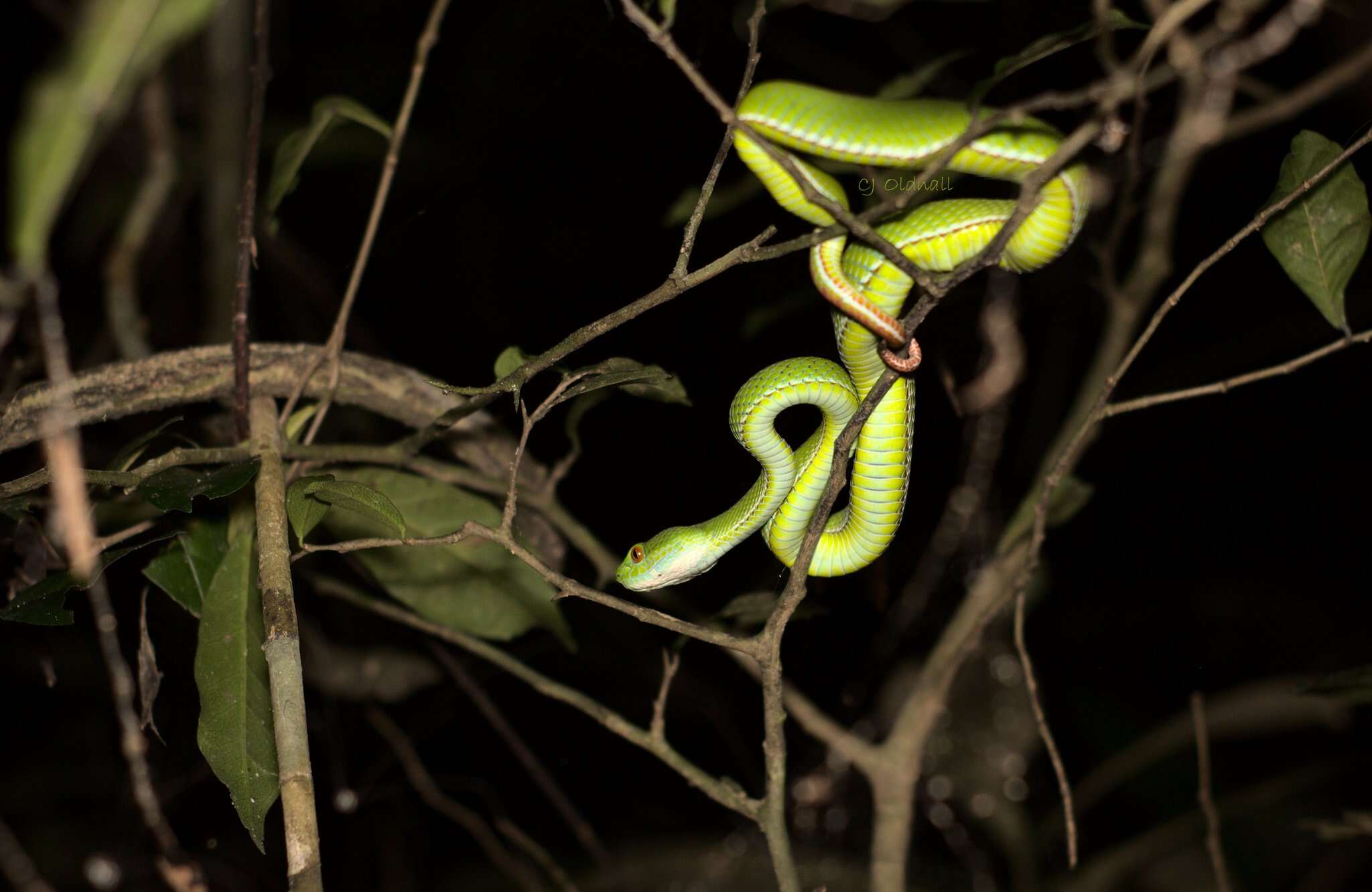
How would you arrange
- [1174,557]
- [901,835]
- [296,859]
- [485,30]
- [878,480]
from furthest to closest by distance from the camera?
[1174,557], [485,30], [901,835], [878,480], [296,859]

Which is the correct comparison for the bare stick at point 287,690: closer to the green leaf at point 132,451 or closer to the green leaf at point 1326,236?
the green leaf at point 132,451

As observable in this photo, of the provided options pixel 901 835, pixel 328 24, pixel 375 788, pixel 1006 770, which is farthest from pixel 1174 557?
pixel 328 24

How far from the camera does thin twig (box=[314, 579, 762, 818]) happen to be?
1.78 metres

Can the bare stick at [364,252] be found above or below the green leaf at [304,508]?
above

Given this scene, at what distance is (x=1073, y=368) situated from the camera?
4082 millimetres

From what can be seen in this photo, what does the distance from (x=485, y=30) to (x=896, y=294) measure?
2280 millimetres

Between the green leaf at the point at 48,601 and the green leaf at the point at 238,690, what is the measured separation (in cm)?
20

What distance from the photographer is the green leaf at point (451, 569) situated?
2.17m

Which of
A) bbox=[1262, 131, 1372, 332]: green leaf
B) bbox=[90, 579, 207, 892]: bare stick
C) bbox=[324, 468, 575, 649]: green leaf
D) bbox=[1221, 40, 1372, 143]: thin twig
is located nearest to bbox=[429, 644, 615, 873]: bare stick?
bbox=[324, 468, 575, 649]: green leaf

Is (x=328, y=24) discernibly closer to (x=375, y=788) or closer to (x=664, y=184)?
(x=664, y=184)

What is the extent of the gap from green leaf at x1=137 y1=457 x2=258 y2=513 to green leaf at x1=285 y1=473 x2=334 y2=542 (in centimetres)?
9

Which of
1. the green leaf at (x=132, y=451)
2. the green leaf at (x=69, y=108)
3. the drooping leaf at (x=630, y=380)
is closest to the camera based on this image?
the green leaf at (x=69, y=108)

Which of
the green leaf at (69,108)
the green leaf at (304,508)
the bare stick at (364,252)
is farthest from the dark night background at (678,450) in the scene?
the green leaf at (69,108)

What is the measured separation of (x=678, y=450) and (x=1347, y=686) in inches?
67.9
